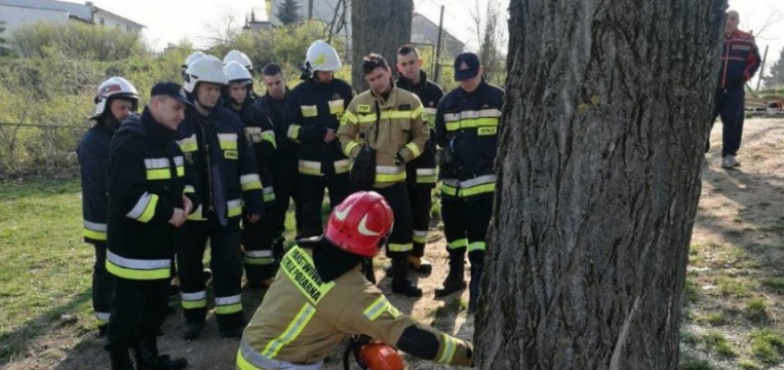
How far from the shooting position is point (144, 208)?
3889 millimetres

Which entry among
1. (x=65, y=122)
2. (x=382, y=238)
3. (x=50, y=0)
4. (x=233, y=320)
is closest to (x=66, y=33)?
(x=65, y=122)

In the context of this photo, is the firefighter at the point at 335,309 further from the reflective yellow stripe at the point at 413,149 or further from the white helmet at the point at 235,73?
the white helmet at the point at 235,73

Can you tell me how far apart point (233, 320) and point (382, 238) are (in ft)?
7.88

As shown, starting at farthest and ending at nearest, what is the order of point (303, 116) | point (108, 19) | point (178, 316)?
point (108, 19) < point (303, 116) < point (178, 316)

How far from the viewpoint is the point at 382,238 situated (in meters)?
2.81

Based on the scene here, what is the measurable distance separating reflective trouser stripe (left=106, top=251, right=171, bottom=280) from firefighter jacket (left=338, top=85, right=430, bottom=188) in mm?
1706

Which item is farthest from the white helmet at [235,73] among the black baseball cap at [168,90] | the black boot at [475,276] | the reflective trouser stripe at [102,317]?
the black boot at [475,276]

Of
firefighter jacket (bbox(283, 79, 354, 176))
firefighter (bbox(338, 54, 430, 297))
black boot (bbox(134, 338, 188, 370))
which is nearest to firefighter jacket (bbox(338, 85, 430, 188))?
firefighter (bbox(338, 54, 430, 297))

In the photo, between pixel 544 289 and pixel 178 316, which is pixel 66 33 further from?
pixel 544 289

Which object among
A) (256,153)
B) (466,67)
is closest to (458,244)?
(466,67)

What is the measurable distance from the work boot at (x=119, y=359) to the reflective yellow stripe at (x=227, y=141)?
1528 millimetres

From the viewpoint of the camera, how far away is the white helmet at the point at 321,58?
5.62 m

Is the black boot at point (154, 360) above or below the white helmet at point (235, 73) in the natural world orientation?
below

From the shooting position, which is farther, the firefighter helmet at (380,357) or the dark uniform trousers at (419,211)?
the dark uniform trousers at (419,211)
